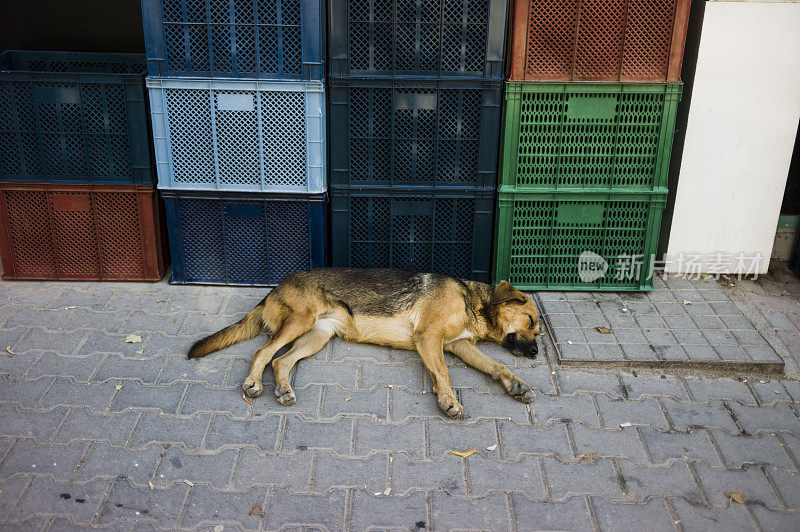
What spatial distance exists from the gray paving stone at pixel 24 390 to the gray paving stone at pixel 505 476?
2.83 metres

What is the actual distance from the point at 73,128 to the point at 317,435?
3.33 m

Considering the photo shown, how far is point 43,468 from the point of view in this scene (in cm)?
400

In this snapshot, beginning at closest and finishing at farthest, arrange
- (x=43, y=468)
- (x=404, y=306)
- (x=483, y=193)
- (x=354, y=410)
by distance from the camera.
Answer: (x=43, y=468) < (x=354, y=410) < (x=404, y=306) < (x=483, y=193)

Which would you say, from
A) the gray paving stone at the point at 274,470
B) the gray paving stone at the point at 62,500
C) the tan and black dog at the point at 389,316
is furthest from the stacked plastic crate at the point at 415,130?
the gray paving stone at the point at 62,500

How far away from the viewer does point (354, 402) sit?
468 centimetres

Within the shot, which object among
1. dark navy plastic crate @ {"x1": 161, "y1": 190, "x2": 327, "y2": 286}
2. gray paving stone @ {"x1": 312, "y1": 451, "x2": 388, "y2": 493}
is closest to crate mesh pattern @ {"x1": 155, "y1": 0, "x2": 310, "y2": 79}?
dark navy plastic crate @ {"x1": 161, "y1": 190, "x2": 327, "y2": 286}

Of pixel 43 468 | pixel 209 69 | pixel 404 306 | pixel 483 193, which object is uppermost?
pixel 209 69

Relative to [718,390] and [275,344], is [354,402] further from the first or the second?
[718,390]

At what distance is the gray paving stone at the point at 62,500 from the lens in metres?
3.70

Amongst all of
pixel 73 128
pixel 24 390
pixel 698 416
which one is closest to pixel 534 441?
pixel 698 416

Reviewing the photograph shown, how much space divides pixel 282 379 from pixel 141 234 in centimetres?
217

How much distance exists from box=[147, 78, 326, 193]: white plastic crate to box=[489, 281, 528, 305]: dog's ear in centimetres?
167

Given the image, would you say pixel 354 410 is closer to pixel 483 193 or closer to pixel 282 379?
pixel 282 379

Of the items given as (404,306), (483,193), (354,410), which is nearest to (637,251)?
(483,193)
